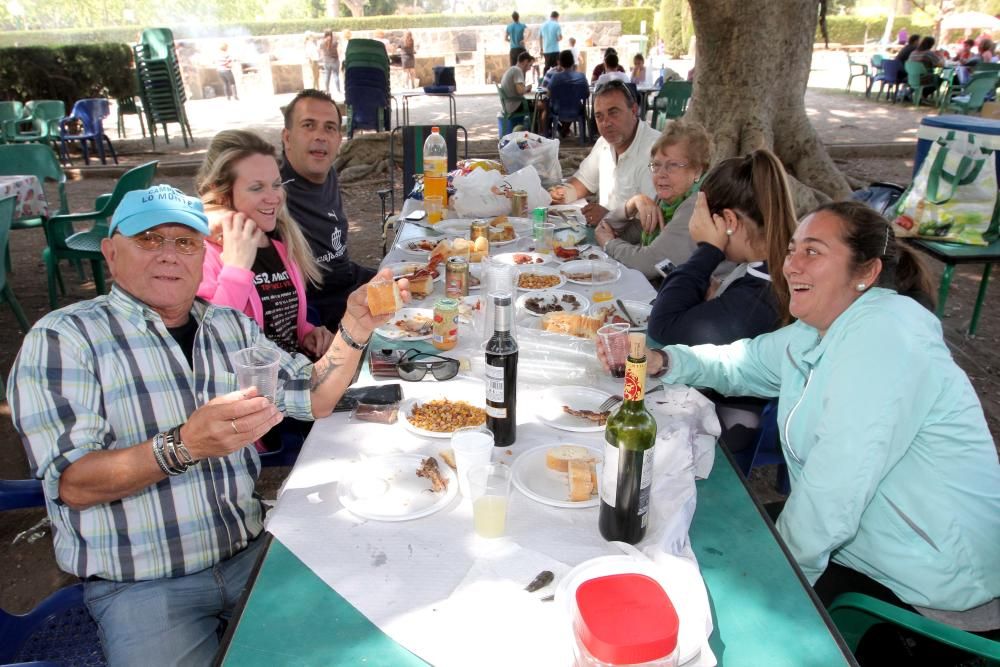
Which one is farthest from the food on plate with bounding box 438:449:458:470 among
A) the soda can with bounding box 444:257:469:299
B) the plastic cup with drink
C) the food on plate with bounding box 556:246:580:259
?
the food on plate with bounding box 556:246:580:259

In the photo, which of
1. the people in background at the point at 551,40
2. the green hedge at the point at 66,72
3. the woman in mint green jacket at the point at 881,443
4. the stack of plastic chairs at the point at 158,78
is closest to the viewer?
the woman in mint green jacket at the point at 881,443

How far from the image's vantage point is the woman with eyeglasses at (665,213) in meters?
3.36

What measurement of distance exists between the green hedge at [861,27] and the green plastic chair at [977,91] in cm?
2159

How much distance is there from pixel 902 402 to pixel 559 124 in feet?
40.6

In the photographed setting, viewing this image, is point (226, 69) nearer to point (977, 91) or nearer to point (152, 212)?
point (977, 91)

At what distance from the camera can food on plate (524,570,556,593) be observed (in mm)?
1289

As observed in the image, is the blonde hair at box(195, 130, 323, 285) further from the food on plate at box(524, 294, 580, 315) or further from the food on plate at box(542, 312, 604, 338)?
the food on plate at box(542, 312, 604, 338)

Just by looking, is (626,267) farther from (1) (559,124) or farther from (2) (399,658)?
(1) (559,124)

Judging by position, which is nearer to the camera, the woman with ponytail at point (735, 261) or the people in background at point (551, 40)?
the woman with ponytail at point (735, 261)

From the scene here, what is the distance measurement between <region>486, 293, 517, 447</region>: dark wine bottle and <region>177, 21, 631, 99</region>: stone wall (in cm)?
2297

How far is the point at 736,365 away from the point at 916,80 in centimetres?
1857

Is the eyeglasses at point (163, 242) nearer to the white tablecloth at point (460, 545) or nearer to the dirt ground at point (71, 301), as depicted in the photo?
the white tablecloth at point (460, 545)

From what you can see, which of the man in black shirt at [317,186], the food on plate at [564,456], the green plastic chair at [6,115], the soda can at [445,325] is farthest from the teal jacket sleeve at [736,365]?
the green plastic chair at [6,115]

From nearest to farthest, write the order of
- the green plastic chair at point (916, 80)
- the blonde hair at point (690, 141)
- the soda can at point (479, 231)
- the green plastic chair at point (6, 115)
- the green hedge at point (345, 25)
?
1. the blonde hair at point (690, 141)
2. the soda can at point (479, 231)
3. the green plastic chair at point (6, 115)
4. the green plastic chair at point (916, 80)
5. the green hedge at point (345, 25)
